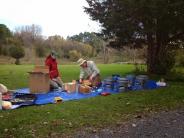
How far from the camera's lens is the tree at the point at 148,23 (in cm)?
1628

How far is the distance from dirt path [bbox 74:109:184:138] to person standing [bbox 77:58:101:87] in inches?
221

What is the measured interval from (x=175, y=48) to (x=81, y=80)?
9.23 m

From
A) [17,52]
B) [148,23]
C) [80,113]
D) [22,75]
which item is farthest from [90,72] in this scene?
[17,52]

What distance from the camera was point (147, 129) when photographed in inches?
323

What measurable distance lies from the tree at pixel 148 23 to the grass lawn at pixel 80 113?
4.21 m

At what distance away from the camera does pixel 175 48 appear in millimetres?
22562

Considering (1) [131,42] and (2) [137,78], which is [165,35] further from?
(2) [137,78]

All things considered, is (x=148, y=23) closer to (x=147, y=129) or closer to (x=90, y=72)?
(x=90, y=72)

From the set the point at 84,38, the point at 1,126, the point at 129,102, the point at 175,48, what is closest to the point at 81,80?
the point at 129,102

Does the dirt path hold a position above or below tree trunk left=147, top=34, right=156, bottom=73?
below

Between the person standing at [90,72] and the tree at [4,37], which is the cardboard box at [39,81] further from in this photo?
the tree at [4,37]

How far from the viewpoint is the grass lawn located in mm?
8070

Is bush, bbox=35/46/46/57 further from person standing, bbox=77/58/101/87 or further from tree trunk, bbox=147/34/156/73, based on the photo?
person standing, bbox=77/58/101/87

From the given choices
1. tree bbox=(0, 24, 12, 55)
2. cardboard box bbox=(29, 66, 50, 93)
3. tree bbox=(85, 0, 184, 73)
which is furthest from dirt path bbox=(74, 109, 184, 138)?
tree bbox=(0, 24, 12, 55)
